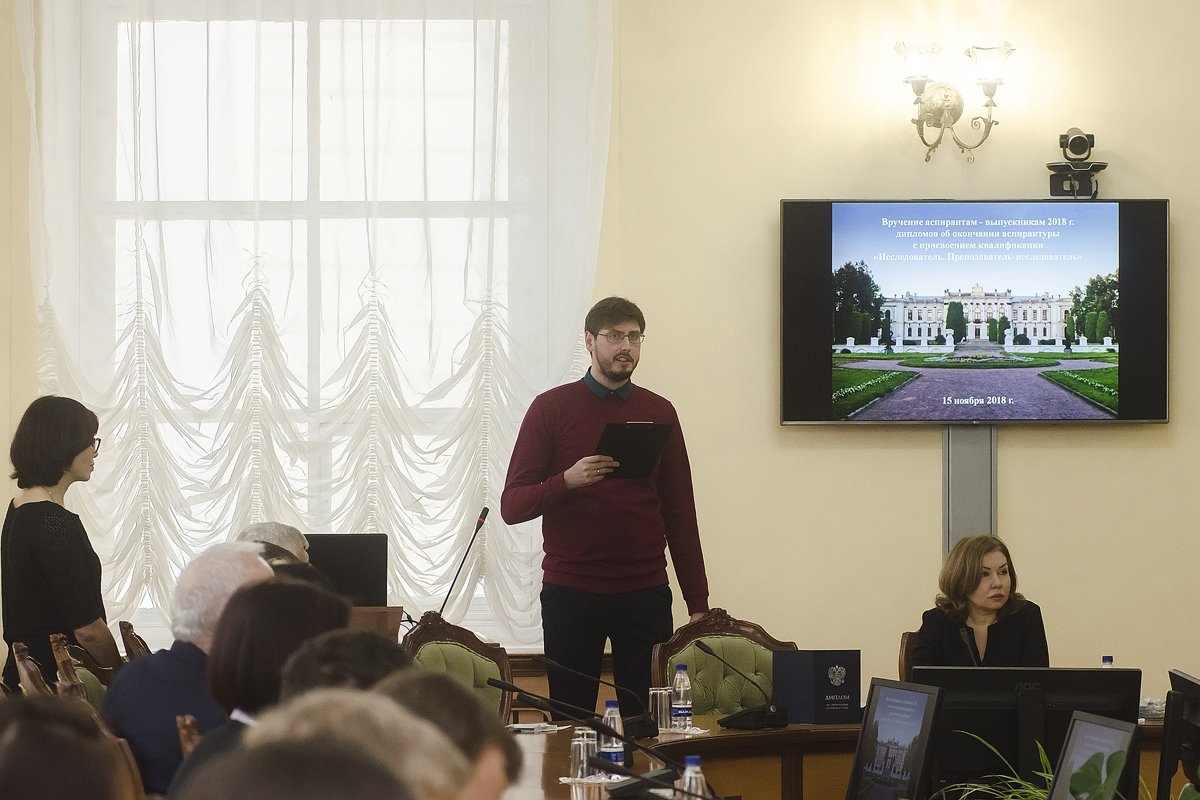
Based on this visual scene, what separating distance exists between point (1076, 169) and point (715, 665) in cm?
291

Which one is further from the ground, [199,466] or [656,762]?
[199,466]

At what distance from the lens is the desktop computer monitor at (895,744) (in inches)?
120

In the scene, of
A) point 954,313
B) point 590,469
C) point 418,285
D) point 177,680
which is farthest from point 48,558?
point 954,313

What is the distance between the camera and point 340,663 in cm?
190

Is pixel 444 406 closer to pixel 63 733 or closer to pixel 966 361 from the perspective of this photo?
pixel 966 361

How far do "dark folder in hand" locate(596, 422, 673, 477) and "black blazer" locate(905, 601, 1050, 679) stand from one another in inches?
42.0

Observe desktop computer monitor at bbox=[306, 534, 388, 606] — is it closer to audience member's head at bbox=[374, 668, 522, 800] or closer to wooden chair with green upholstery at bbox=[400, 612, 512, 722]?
wooden chair with green upholstery at bbox=[400, 612, 512, 722]

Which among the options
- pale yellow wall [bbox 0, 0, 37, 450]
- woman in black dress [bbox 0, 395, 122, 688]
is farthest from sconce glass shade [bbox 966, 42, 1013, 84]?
pale yellow wall [bbox 0, 0, 37, 450]

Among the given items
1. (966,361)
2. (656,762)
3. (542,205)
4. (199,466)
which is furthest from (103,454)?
(966,361)

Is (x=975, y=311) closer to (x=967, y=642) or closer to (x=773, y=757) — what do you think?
(x=967, y=642)

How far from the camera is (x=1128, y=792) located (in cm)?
277

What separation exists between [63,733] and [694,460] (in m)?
4.96

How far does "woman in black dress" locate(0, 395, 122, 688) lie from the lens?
3.90 meters

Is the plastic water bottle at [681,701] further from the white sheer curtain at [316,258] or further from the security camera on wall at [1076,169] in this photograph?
the security camera on wall at [1076,169]
